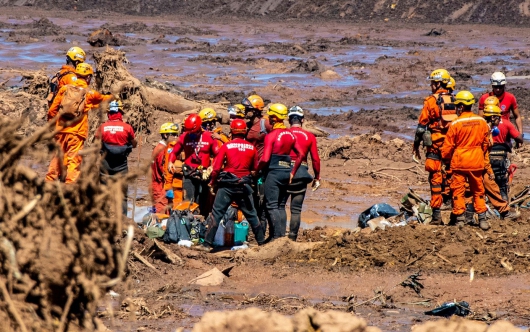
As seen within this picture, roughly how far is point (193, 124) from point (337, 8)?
48.3m

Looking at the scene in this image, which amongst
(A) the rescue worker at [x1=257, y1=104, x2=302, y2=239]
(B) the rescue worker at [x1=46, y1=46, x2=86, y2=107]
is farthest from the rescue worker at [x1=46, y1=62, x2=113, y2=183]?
(A) the rescue worker at [x1=257, y1=104, x2=302, y2=239]

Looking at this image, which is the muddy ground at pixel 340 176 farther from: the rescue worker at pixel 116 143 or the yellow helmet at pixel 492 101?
the yellow helmet at pixel 492 101

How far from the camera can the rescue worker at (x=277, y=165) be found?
11281mm

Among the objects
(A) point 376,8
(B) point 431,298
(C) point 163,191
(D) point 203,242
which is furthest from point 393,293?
(A) point 376,8

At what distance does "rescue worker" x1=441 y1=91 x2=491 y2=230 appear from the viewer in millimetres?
11398

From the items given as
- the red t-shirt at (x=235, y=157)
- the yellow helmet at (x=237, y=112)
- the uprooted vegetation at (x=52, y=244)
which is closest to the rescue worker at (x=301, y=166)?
the red t-shirt at (x=235, y=157)

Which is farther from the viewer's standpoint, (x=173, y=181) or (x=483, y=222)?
(x=173, y=181)

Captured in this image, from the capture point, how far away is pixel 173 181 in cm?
1276

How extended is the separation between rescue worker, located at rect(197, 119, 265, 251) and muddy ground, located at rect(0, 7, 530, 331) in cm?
53

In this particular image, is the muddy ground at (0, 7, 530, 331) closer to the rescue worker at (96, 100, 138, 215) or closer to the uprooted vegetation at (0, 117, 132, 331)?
the uprooted vegetation at (0, 117, 132, 331)

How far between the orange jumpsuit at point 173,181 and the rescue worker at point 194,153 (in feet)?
0.66

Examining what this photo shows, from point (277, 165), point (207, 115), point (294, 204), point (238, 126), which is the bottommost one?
point (294, 204)

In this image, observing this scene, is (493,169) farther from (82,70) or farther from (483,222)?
(82,70)

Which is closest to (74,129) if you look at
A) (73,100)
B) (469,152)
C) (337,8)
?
(73,100)
